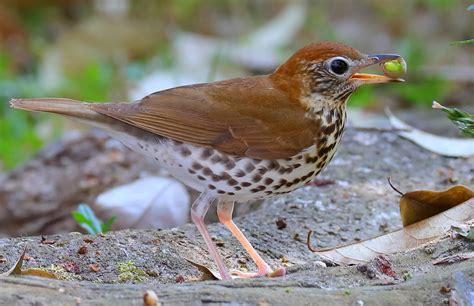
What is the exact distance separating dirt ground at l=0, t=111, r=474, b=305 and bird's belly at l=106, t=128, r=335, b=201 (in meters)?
0.33

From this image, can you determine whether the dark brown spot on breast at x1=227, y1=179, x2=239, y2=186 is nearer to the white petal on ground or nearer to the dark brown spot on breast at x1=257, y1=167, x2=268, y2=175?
the dark brown spot on breast at x1=257, y1=167, x2=268, y2=175

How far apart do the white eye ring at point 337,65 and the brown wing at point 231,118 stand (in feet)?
0.70

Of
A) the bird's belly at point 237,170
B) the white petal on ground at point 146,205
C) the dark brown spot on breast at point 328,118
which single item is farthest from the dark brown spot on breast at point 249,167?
the white petal on ground at point 146,205

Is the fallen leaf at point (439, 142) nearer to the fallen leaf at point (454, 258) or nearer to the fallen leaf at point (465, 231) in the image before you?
the fallen leaf at point (465, 231)

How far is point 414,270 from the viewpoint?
3.69 m

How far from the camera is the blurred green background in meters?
8.62

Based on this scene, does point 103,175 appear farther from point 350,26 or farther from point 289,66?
point 350,26

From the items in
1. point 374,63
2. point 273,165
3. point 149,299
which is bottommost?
point 149,299

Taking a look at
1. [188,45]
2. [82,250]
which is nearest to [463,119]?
[82,250]

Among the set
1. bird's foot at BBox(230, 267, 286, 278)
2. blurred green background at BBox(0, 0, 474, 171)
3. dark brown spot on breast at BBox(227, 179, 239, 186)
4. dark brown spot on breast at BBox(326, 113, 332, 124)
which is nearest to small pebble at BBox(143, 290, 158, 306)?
bird's foot at BBox(230, 267, 286, 278)

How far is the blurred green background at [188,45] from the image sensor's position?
8617 millimetres

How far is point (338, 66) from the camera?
4305 millimetres

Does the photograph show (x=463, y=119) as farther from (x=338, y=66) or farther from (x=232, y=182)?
(x=232, y=182)

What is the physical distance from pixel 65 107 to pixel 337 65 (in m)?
1.19
